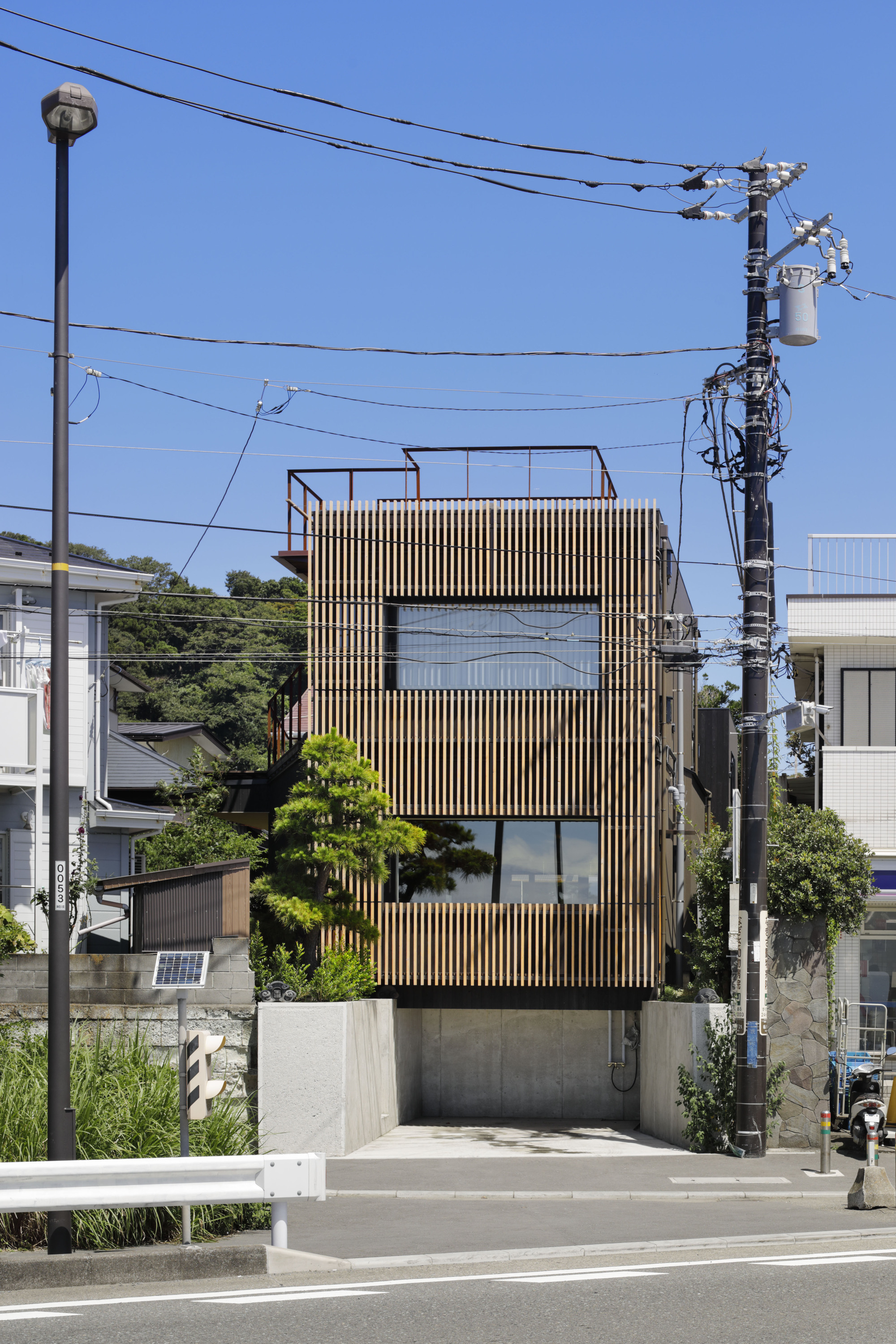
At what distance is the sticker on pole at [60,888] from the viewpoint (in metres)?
11.0

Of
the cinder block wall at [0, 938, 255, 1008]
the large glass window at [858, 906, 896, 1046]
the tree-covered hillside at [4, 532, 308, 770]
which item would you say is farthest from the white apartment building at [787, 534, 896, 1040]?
the tree-covered hillside at [4, 532, 308, 770]

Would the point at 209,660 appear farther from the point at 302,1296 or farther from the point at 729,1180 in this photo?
the point at 302,1296

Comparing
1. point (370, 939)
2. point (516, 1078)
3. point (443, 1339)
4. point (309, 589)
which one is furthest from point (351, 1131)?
point (443, 1339)

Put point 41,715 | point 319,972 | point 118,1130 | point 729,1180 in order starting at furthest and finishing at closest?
point 41,715 < point 319,972 < point 729,1180 < point 118,1130

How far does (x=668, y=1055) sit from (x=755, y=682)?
5.82 metres

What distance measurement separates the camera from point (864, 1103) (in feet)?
54.7

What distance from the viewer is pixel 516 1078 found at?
24484 mm

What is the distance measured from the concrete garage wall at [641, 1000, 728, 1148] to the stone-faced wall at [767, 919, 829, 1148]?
2.77 ft

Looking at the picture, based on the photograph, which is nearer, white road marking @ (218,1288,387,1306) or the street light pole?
white road marking @ (218,1288,387,1306)

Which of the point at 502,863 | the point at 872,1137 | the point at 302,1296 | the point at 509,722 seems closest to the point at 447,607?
the point at 509,722

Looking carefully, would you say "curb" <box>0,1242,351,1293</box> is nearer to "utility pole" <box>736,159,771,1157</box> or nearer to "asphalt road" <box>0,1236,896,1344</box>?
"asphalt road" <box>0,1236,896,1344</box>

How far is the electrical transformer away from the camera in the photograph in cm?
1806

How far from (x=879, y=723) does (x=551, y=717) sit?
6.41 m

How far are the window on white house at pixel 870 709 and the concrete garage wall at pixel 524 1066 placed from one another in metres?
6.43
